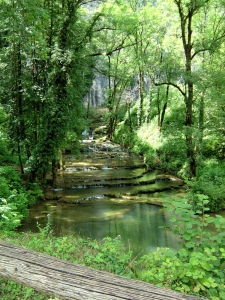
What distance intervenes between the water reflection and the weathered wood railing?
5637 mm

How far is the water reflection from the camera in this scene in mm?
8227

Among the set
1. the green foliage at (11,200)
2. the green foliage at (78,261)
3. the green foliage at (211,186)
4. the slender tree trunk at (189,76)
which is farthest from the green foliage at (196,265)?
the slender tree trunk at (189,76)

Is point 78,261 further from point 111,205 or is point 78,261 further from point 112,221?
point 111,205

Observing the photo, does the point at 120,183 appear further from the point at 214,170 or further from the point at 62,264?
the point at 62,264

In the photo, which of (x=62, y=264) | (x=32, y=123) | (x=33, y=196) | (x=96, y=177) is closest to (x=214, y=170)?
(x=96, y=177)

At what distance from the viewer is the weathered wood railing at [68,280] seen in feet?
5.48

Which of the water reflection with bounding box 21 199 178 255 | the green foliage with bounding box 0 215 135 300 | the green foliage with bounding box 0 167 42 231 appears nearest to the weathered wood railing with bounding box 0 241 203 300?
the green foliage with bounding box 0 215 135 300

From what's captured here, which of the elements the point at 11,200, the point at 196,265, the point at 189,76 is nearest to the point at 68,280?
the point at 196,265

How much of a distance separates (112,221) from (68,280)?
8167 millimetres

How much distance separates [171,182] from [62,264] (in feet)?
46.2

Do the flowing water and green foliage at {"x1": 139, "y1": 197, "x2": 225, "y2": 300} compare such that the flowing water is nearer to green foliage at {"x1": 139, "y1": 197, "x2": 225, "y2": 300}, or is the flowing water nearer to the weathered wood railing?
green foliage at {"x1": 139, "y1": 197, "x2": 225, "y2": 300}

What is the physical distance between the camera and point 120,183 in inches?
595

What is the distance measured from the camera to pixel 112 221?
977cm

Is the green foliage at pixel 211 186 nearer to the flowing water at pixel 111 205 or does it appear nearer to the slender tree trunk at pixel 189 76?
the slender tree trunk at pixel 189 76
